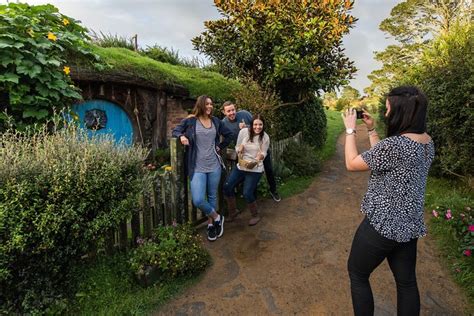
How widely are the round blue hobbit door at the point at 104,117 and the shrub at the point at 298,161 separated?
401 cm

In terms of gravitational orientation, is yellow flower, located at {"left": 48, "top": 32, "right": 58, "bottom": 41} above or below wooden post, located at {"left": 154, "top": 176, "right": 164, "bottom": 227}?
above

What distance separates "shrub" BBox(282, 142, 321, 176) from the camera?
298 inches

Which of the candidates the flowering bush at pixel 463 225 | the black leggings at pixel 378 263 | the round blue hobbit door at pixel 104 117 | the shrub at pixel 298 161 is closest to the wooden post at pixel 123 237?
the black leggings at pixel 378 263

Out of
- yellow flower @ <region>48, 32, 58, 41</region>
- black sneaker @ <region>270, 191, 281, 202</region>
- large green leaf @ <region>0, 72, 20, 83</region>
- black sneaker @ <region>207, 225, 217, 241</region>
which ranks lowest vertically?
black sneaker @ <region>207, 225, 217, 241</region>

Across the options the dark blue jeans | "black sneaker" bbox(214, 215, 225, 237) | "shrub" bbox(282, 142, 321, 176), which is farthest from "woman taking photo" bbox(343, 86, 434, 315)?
"shrub" bbox(282, 142, 321, 176)

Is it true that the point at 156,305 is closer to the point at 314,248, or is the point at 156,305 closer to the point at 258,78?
the point at 314,248

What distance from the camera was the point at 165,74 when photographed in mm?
8891

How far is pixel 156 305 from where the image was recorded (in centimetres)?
322

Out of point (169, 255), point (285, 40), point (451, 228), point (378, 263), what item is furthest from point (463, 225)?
point (285, 40)

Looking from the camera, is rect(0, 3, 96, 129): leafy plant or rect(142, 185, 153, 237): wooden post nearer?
rect(142, 185, 153, 237): wooden post

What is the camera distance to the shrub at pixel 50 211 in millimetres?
2629

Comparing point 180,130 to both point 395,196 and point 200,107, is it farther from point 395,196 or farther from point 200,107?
point 395,196

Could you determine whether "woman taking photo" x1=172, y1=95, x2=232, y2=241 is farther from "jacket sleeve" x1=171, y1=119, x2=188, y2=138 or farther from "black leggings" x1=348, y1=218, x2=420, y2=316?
"black leggings" x1=348, y1=218, x2=420, y2=316

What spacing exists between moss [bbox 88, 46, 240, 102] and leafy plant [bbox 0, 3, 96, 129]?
2.30m
